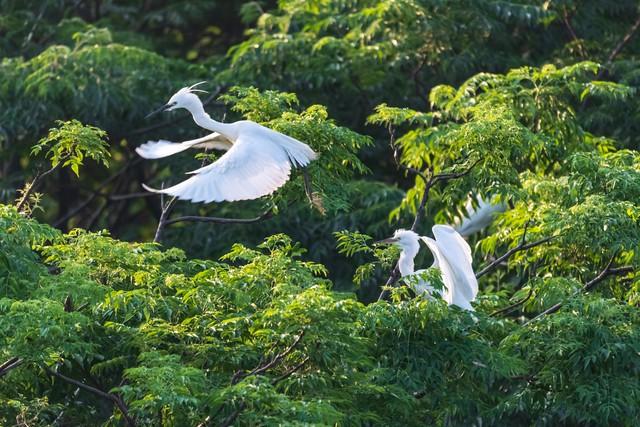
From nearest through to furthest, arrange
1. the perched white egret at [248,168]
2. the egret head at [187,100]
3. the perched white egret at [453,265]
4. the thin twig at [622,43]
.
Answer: the perched white egret at [248,168]
the perched white egret at [453,265]
the egret head at [187,100]
the thin twig at [622,43]

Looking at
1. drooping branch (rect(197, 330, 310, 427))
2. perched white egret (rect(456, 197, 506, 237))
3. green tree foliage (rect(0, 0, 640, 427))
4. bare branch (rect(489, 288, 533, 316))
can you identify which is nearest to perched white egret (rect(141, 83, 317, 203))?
green tree foliage (rect(0, 0, 640, 427))

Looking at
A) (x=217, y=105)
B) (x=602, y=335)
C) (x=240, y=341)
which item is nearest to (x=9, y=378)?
(x=240, y=341)

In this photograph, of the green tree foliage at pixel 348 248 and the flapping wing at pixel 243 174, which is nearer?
the green tree foliage at pixel 348 248

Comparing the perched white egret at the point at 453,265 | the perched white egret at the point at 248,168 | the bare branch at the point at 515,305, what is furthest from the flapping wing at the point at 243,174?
the bare branch at the point at 515,305

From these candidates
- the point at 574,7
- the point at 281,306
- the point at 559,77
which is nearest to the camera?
the point at 281,306

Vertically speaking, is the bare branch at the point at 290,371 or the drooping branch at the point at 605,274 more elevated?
the bare branch at the point at 290,371

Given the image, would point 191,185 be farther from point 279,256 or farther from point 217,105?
point 217,105

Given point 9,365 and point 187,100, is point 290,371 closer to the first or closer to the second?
point 9,365

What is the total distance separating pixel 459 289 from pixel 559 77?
1.88 m

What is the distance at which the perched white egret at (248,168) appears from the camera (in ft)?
20.2

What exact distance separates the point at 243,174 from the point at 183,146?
2.79ft

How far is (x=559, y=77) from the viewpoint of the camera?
8.15 metres

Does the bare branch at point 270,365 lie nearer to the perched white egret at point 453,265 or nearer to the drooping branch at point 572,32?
the perched white egret at point 453,265

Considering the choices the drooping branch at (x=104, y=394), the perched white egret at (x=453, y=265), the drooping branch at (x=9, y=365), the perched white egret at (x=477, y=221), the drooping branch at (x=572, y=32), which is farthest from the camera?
the drooping branch at (x=572, y=32)
